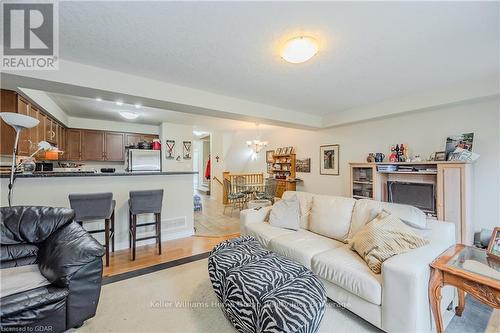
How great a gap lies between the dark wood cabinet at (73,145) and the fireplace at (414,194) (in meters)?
6.52

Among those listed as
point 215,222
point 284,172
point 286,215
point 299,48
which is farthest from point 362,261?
point 284,172

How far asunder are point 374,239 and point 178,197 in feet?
10.3

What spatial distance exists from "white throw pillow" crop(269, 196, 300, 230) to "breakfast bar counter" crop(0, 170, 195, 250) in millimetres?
1833

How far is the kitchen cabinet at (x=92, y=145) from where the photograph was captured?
4.91 metres

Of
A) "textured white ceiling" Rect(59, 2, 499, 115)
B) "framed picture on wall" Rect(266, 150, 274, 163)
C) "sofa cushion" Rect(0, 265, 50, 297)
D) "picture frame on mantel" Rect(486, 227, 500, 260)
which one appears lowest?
"sofa cushion" Rect(0, 265, 50, 297)

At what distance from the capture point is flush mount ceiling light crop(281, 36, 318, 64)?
174 cm

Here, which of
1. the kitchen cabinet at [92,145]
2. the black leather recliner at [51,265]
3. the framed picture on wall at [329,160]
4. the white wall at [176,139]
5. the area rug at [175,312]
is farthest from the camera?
the white wall at [176,139]

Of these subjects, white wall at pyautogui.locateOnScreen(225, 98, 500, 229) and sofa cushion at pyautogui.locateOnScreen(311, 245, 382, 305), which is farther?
white wall at pyautogui.locateOnScreen(225, 98, 500, 229)

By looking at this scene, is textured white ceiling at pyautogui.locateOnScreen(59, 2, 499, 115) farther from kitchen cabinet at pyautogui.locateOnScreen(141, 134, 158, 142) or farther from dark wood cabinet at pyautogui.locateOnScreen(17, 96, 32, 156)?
kitchen cabinet at pyautogui.locateOnScreen(141, 134, 158, 142)

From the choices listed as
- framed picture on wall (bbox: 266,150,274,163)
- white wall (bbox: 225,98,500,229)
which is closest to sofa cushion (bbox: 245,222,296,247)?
white wall (bbox: 225,98,500,229)

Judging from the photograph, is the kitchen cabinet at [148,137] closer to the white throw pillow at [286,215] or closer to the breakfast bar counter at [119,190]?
the breakfast bar counter at [119,190]

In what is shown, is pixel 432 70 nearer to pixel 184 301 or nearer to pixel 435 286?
pixel 435 286

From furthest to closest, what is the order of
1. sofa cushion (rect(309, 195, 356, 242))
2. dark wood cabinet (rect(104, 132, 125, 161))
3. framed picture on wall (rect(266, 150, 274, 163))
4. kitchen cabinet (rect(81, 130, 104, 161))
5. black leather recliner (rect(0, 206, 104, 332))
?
1. framed picture on wall (rect(266, 150, 274, 163))
2. dark wood cabinet (rect(104, 132, 125, 161))
3. kitchen cabinet (rect(81, 130, 104, 161))
4. sofa cushion (rect(309, 195, 356, 242))
5. black leather recliner (rect(0, 206, 104, 332))

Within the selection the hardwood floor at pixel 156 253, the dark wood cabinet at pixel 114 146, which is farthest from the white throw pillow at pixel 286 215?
the dark wood cabinet at pixel 114 146
